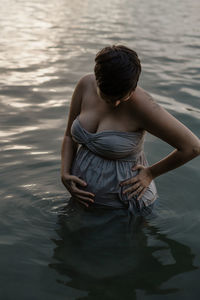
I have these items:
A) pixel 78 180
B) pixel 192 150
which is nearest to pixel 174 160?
pixel 192 150

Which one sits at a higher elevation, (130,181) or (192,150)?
(192,150)

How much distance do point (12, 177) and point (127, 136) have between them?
82.9 inches

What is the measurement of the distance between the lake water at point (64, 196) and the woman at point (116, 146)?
0.43m

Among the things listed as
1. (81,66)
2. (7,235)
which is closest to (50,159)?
(7,235)

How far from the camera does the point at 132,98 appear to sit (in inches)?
133

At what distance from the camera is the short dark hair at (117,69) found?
3010 mm

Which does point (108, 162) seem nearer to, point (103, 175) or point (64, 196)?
point (103, 175)

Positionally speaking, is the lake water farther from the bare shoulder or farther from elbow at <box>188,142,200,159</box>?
the bare shoulder

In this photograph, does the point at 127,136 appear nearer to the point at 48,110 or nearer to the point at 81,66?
the point at 48,110

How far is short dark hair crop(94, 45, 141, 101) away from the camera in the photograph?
3010 mm

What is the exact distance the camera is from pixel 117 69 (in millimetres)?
3006

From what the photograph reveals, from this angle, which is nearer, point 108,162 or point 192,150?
point 192,150

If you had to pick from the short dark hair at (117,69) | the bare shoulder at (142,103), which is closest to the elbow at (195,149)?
the bare shoulder at (142,103)

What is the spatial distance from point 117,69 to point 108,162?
978 millimetres
